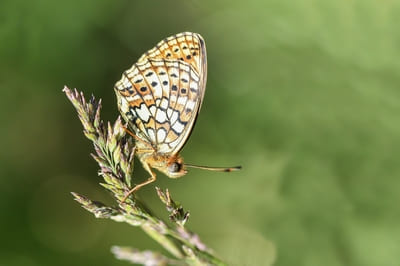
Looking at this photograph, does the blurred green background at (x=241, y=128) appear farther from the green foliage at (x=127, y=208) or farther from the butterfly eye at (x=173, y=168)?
the green foliage at (x=127, y=208)

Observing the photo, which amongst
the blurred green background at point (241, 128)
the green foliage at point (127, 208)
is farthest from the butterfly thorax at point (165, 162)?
the blurred green background at point (241, 128)

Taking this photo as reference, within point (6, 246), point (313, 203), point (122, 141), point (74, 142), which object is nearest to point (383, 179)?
point (313, 203)

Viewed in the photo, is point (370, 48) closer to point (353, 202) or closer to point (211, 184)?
point (353, 202)

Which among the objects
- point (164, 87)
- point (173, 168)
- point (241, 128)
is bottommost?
point (241, 128)

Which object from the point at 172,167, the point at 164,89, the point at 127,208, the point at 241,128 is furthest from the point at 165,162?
the point at 241,128

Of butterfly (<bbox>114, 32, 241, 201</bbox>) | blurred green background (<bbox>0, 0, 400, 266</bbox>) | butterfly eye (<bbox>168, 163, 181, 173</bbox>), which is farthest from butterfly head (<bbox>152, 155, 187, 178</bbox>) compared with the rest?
blurred green background (<bbox>0, 0, 400, 266</bbox>)

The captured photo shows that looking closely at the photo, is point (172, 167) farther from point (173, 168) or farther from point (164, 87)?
point (164, 87)
